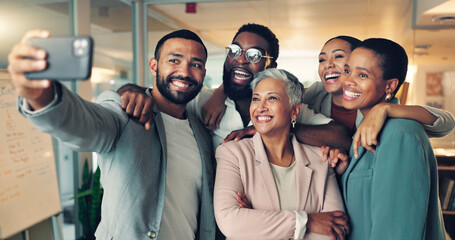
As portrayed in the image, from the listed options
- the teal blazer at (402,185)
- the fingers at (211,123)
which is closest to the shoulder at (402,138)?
the teal blazer at (402,185)

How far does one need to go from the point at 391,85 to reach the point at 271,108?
1.72ft

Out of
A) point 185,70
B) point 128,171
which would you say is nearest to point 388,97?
point 185,70

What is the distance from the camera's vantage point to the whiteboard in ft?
8.44

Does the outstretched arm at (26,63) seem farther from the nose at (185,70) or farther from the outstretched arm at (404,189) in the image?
the outstretched arm at (404,189)

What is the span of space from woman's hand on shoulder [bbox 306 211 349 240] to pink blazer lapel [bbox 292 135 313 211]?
0.28 ft

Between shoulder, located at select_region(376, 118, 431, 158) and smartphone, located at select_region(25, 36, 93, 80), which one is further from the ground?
smartphone, located at select_region(25, 36, 93, 80)

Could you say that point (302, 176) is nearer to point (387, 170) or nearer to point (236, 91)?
point (387, 170)

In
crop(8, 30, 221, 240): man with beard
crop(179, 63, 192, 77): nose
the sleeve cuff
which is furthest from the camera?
crop(179, 63, 192, 77): nose

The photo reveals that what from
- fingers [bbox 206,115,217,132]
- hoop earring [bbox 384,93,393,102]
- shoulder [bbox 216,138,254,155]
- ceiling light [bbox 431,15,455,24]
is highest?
ceiling light [bbox 431,15,455,24]

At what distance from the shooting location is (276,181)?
64.1 inches

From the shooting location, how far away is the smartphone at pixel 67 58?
2.65 feet

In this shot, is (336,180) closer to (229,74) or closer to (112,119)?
(229,74)

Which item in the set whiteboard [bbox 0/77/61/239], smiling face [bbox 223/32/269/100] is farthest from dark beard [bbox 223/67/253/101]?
whiteboard [bbox 0/77/61/239]

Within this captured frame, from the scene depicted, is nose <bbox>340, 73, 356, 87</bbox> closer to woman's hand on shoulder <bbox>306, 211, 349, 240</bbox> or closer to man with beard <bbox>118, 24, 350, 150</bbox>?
man with beard <bbox>118, 24, 350, 150</bbox>
